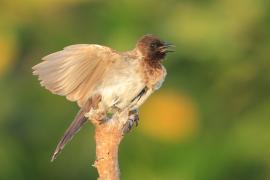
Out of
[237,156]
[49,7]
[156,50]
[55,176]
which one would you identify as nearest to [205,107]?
[237,156]

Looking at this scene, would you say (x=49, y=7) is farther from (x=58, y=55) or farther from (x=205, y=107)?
(x=58, y=55)

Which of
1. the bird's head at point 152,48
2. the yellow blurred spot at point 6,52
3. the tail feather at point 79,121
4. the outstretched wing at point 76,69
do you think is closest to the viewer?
the outstretched wing at point 76,69

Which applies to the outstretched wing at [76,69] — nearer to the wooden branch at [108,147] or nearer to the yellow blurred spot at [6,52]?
the wooden branch at [108,147]

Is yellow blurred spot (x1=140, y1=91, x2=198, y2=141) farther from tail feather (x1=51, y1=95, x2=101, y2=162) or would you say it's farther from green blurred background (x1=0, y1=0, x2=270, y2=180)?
tail feather (x1=51, y1=95, x2=101, y2=162)

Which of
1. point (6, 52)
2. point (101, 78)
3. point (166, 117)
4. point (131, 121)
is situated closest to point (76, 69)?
point (101, 78)

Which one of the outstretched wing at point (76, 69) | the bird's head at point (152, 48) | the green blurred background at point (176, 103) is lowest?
the green blurred background at point (176, 103)

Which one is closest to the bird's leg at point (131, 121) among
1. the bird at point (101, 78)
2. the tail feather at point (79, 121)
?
the bird at point (101, 78)

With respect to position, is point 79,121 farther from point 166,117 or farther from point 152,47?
point 166,117

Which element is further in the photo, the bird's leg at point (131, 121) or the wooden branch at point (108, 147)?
the bird's leg at point (131, 121)
